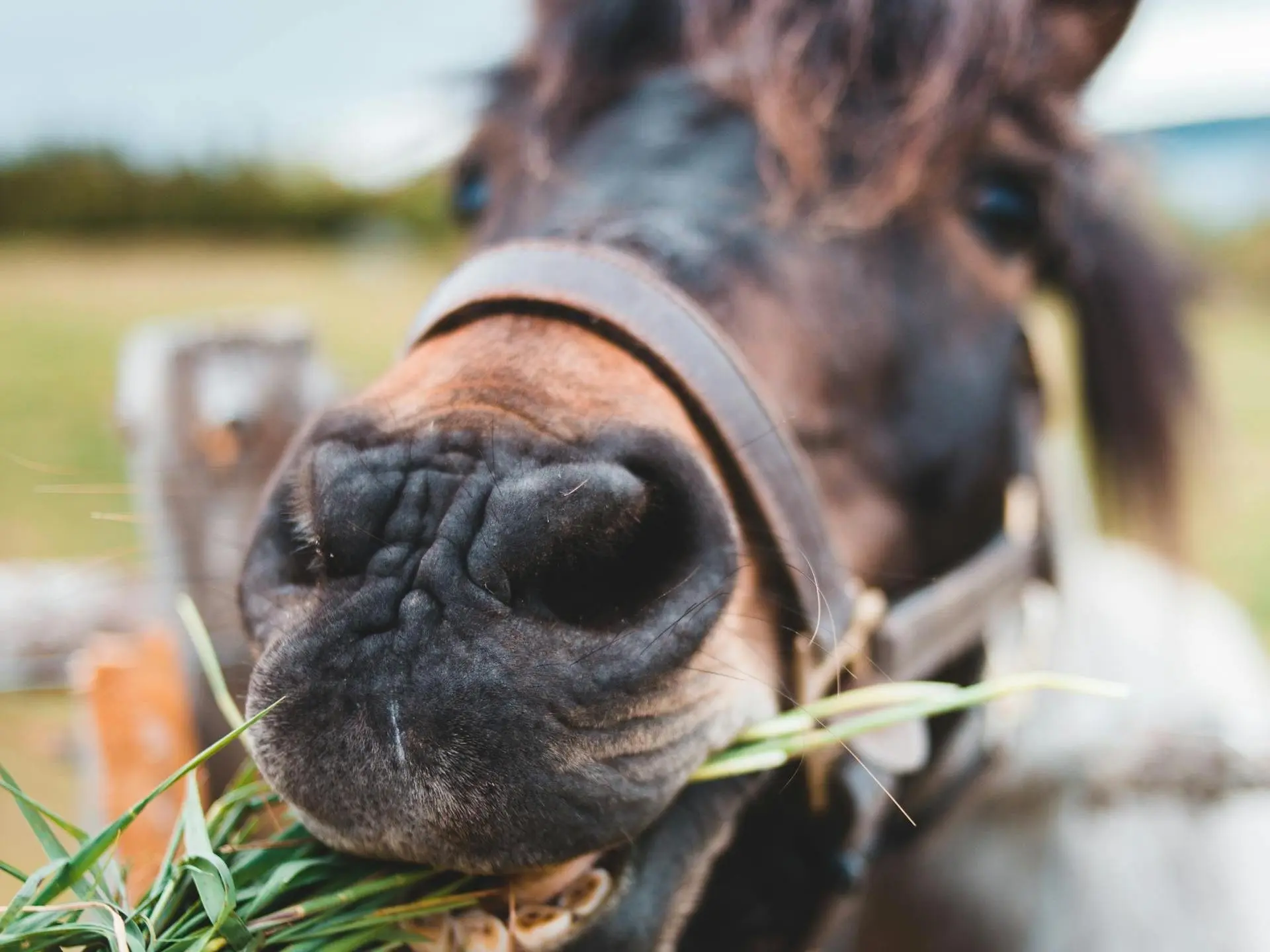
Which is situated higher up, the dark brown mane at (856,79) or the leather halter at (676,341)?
the dark brown mane at (856,79)

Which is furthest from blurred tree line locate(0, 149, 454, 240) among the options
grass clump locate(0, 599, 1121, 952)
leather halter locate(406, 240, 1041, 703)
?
grass clump locate(0, 599, 1121, 952)

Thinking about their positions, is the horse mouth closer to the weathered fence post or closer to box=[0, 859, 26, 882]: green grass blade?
box=[0, 859, 26, 882]: green grass blade

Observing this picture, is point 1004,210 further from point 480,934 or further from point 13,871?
point 13,871

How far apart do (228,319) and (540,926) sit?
2083mm

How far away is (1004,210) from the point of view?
1.60 m


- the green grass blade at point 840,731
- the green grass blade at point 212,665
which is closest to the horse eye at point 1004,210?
the green grass blade at point 840,731

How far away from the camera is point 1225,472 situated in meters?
2.23

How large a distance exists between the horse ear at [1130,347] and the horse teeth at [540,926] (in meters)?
1.58

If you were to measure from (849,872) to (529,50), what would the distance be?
145 centimetres

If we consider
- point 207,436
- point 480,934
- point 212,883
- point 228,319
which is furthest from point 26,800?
point 228,319

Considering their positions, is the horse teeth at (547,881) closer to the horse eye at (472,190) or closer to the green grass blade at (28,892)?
the green grass blade at (28,892)

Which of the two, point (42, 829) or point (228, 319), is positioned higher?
point (228, 319)

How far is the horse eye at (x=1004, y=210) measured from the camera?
1581 mm

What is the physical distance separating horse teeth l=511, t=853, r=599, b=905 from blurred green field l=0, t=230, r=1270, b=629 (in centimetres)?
51
